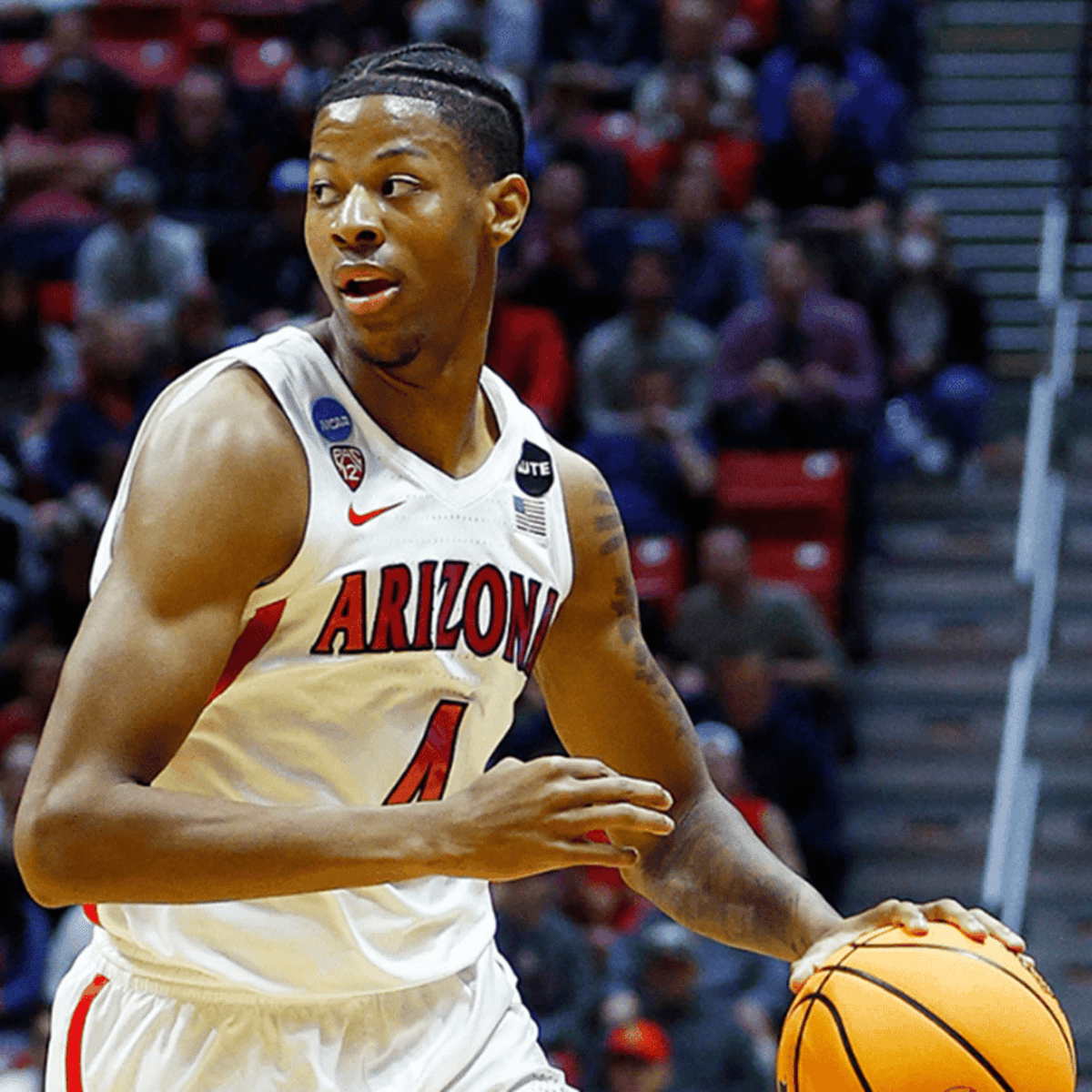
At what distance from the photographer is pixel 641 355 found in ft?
27.8

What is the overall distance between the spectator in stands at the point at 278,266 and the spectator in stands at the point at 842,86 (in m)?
2.33

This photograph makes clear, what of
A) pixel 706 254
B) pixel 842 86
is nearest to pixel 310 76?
pixel 706 254

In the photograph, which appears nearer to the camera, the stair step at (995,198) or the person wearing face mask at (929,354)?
the person wearing face mask at (929,354)

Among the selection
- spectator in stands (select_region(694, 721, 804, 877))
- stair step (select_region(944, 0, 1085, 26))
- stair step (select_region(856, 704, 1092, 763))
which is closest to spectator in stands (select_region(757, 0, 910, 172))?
stair step (select_region(944, 0, 1085, 26))

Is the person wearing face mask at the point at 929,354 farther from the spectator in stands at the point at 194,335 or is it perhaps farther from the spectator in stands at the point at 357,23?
the spectator in stands at the point at 357,23

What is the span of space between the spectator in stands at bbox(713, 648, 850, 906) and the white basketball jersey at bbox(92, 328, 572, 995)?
14.3 feet

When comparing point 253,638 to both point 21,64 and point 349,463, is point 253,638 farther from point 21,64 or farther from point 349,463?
point 21,64

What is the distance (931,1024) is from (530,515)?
996mm

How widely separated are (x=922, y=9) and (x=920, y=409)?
10.1 feet

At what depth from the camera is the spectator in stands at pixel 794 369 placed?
323 inches

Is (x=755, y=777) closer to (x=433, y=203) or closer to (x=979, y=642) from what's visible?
(x=979, y=642)

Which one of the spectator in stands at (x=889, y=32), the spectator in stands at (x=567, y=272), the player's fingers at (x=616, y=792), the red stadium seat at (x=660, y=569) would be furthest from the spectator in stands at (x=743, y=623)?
the player's fingers at (x=616, y=792)

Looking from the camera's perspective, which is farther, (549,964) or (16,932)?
(16,932)

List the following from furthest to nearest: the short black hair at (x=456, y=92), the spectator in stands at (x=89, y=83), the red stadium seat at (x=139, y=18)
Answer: the red stadium seat at (x=139, y=18) → the spectator in stands at (x=89, y=83) → the short black hair at (x=456, y=92)
